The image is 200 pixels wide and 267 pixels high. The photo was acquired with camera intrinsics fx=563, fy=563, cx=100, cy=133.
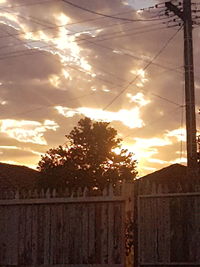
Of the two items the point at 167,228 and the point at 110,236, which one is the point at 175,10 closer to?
the point at 110,236

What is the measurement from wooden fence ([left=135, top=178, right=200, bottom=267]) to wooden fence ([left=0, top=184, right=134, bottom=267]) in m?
0.53

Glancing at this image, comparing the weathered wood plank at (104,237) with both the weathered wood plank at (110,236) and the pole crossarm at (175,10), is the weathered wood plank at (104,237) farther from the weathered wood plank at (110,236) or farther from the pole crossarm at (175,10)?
the pole crossarm at (175,10)

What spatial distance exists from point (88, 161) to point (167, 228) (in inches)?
1095

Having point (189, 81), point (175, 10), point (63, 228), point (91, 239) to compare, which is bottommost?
point (91, 239)

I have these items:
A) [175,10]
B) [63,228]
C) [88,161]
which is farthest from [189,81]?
[88,161]

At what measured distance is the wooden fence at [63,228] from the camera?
12312 millimetres

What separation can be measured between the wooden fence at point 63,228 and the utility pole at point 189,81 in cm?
472

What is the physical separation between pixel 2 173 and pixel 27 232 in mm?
22864

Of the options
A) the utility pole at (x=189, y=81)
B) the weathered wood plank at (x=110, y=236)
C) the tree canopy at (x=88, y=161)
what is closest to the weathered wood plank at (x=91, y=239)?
the weathered wood plank at (x=110, y=236)

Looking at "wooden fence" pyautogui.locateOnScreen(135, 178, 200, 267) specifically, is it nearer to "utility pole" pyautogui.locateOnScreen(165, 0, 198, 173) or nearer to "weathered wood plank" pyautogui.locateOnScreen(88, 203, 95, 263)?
"weathered wood plank" pyautogui.locateOnScreen(88, 203, 95, 263)

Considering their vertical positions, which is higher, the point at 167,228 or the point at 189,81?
the point at 189,81

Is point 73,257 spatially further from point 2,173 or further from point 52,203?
point 2,173

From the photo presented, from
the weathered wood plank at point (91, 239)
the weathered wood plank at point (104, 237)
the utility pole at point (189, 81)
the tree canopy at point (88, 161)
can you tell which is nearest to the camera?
the weathered wood plank at point (104, 237)

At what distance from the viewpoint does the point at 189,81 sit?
59.4 ft
